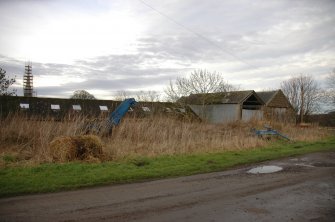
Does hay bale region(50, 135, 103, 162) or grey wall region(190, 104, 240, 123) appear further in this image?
grey wall region(190, 104, 240, 123)

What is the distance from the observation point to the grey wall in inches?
1603

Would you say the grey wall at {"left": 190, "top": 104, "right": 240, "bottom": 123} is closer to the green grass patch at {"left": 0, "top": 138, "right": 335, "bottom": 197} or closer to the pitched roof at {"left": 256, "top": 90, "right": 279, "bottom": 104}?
the pitched roof at {"left": 256, "top": 90, "right": 279, "bottom": 104}

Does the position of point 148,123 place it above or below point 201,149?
above

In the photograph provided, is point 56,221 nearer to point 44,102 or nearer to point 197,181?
point 197,181

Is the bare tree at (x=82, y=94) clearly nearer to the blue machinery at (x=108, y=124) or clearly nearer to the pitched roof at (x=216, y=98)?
the pitched roof at (x=216, y=98)

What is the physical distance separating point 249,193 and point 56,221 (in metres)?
4.88

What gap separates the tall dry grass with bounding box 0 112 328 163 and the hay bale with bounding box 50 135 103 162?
0.90 feet

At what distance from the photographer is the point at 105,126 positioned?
16641 millimetres

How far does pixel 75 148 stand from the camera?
12266 millimetres

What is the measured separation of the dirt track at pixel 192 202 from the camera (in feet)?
19.5

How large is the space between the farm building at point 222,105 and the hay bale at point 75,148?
90.1 feet

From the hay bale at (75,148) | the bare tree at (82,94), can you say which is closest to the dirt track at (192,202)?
the hay bale at (75,148)

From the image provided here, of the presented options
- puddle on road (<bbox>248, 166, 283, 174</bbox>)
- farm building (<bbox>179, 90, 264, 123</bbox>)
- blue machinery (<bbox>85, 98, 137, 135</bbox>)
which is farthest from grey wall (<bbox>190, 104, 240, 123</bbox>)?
puddle on road (<bbox>248, 166, 283, 174</bbox>)

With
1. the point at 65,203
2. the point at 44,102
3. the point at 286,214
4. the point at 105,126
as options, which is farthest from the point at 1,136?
the point at 44,102
